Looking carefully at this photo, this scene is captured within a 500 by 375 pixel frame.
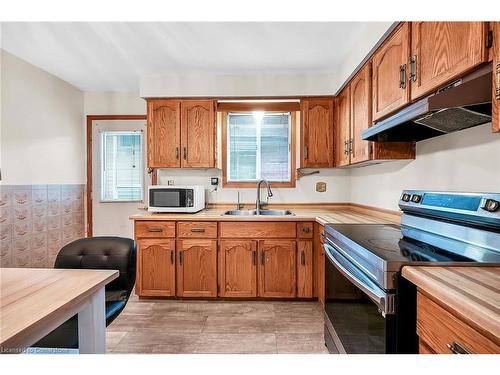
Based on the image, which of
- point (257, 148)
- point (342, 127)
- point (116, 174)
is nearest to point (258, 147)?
point (257, 148)

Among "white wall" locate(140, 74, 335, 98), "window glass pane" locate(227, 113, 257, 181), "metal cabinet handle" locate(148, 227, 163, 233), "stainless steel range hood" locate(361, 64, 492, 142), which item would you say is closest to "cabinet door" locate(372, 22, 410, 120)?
"stainless steel range hood" locate(361, 64, 492, 142)

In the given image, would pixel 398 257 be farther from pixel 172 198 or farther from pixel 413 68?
pixel 172 198

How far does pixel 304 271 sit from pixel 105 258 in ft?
5.79

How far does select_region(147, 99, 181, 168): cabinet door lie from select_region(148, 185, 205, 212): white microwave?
1.11ft

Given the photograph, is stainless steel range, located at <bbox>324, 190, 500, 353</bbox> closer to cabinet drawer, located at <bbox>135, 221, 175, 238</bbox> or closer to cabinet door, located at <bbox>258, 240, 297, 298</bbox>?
cabinet door, located at <bbox>258, 240, 297, 298</bbox>

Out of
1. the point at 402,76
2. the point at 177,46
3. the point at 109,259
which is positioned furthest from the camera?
the point at 177,46

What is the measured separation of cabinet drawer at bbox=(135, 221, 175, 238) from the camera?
2.69 metres

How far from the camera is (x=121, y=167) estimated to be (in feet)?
11.7

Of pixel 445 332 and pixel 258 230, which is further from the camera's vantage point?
pixel 258 230

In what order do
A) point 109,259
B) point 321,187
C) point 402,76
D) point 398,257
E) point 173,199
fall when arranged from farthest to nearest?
point 321,187, point 173,199, point 109,259, point 402,76, point 398,257

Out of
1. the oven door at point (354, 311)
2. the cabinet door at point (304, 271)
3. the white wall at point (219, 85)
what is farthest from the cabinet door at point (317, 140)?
the oven door at point (354, 311)

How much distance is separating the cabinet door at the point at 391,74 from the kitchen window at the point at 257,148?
1.41 meters
